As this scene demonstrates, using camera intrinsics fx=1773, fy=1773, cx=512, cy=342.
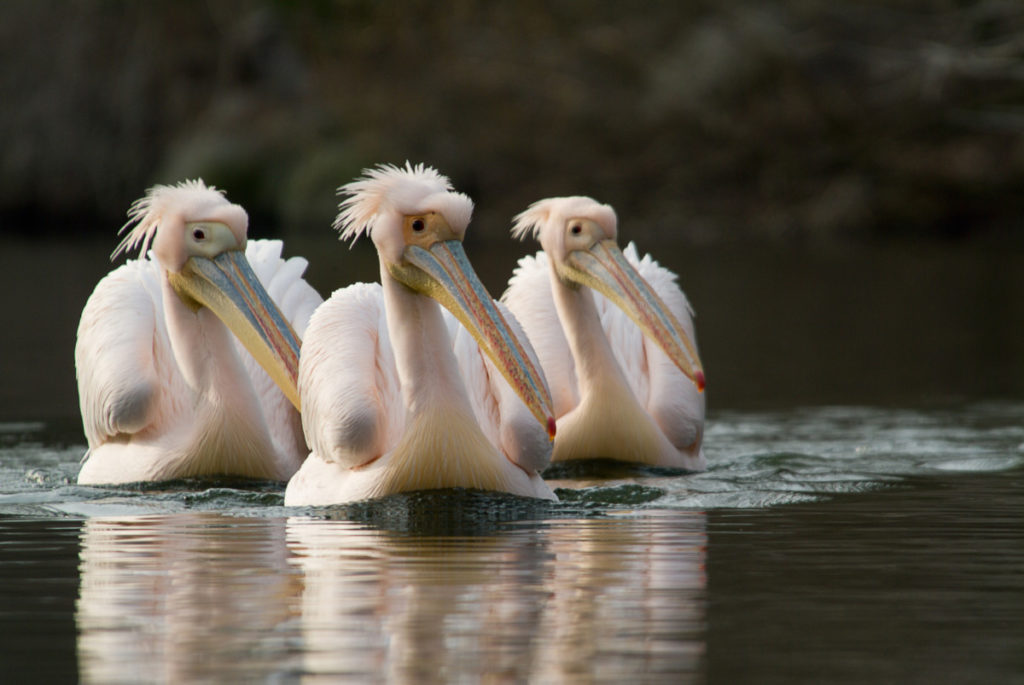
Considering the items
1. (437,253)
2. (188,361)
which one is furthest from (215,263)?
(437,253)

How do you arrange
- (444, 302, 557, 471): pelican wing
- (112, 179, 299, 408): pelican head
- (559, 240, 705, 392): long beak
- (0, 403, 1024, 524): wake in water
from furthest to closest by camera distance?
(559, 240, 705, 392): long beak
(112, 179, 299, 408): pelican head
(0, 403, 1024, 524): wake in water
(444, 302, 557, 471): pelican wing

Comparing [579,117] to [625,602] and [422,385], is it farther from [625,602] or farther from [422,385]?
[625,602]

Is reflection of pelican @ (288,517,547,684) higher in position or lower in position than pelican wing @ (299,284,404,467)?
lower

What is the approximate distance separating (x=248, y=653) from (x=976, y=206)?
2160 centimetres

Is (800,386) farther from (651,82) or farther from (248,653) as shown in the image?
(651,82)

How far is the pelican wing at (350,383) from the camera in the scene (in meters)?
5.61

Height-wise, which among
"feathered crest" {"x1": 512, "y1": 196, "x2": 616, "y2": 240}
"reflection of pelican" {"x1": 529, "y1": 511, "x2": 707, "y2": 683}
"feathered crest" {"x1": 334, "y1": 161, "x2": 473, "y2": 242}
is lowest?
"reflection of pelican" {"x1": 529, "y1": 511, "x2": 707, "y2": 683}

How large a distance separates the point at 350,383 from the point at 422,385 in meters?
0.25

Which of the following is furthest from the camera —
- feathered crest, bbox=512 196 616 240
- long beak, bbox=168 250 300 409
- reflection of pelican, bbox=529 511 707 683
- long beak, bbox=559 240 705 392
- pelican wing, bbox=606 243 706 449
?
feathered crest, bbox=512 196 616 240

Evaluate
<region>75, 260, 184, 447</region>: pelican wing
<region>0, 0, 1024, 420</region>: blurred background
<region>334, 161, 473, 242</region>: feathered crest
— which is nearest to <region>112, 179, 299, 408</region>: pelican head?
<region>75, 260, 184, 447</region>: pelican wing

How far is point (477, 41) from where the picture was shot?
27625 millimetres

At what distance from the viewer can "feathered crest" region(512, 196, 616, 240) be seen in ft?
24.4

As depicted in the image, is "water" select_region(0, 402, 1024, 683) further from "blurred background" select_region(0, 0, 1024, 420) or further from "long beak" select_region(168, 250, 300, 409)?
"blurred background" select_region(0, 0, 1024, 420)

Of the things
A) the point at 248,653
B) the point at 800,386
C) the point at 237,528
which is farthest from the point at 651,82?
the point at 248,653
